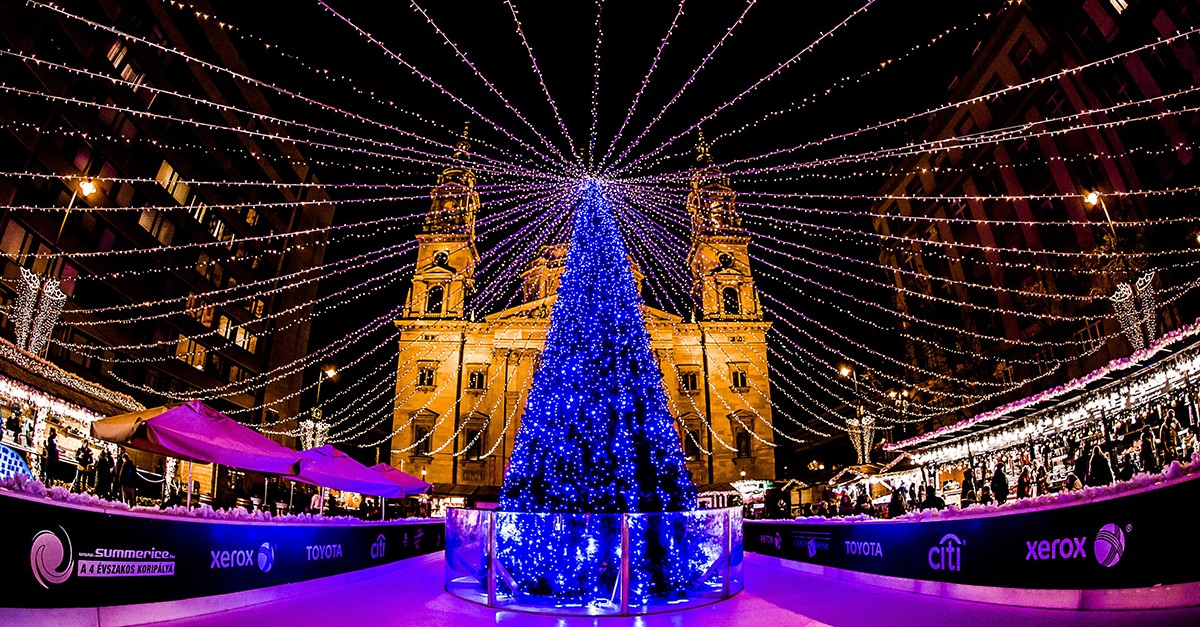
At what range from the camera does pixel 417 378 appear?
39.0 metres

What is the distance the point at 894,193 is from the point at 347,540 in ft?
133

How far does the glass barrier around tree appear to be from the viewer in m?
6.59

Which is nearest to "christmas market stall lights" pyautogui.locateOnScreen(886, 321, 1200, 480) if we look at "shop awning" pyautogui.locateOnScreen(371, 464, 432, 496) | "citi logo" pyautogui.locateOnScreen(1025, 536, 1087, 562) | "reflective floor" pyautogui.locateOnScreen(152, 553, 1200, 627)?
"citi logo" pyautogui.locateOnScreen(1025, 536, 1087, 562)

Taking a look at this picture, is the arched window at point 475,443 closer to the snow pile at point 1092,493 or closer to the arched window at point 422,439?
the arched window at point 422,439

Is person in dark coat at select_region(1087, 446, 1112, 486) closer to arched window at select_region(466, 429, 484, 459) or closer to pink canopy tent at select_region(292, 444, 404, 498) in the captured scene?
pink canopy tent at select_region(292, 444, 404, 498)

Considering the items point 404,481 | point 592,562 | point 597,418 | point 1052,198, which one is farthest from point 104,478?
point 1052,198

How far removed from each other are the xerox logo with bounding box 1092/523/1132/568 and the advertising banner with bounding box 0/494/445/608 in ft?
27.5

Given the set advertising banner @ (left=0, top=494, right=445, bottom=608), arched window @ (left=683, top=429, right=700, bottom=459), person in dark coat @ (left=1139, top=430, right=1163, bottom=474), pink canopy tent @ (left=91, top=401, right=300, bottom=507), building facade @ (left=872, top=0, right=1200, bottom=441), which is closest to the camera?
advertising banner @ (left=0, top=494, right=445, bottom=608)

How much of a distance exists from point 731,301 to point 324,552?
37.2 metres

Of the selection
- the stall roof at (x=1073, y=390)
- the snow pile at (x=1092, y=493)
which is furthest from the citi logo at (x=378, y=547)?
the stall roof at (x=1073, y=390)

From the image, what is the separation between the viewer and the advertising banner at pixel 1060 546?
450cm

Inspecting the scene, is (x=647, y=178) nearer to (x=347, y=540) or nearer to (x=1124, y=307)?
(x=347, y=540)

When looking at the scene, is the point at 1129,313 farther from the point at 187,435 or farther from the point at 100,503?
the point at 100,503

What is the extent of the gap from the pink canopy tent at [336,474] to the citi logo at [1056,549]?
1063 cm
